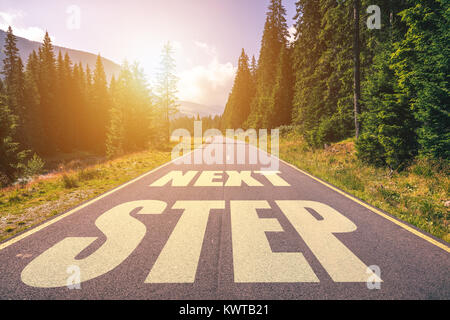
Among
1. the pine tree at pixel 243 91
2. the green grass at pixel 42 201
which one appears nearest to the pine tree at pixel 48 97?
the green grass at pixel 42 201

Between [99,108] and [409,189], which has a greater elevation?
[99,108]

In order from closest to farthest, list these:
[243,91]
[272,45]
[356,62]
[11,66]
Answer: [356,62], [11,66], [272,45], [243,91]

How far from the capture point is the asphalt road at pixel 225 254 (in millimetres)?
2570

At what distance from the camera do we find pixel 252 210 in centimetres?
532

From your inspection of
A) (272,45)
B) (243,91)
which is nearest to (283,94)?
(272,45)

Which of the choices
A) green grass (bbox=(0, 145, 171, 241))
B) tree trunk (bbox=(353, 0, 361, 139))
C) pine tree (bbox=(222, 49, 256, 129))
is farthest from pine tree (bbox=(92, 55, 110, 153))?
tree trunk (bbox=(353, 0, 361, 139))

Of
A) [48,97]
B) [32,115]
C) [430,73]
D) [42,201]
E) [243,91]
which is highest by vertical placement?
[243,91]

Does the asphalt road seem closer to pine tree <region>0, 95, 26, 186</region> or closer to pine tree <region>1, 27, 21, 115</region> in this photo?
pine tree <region>0, 95, 26, 186</region>

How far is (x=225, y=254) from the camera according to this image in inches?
131

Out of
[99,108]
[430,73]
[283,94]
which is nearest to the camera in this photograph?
[430,73]

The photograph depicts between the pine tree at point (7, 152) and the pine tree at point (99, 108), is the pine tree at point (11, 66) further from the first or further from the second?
the pine tree at point (7, 152)

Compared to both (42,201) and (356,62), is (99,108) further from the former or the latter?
(356,62)

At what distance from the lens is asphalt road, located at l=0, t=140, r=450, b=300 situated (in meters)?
2.57

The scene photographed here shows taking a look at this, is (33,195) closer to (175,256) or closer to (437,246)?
(175,256)
